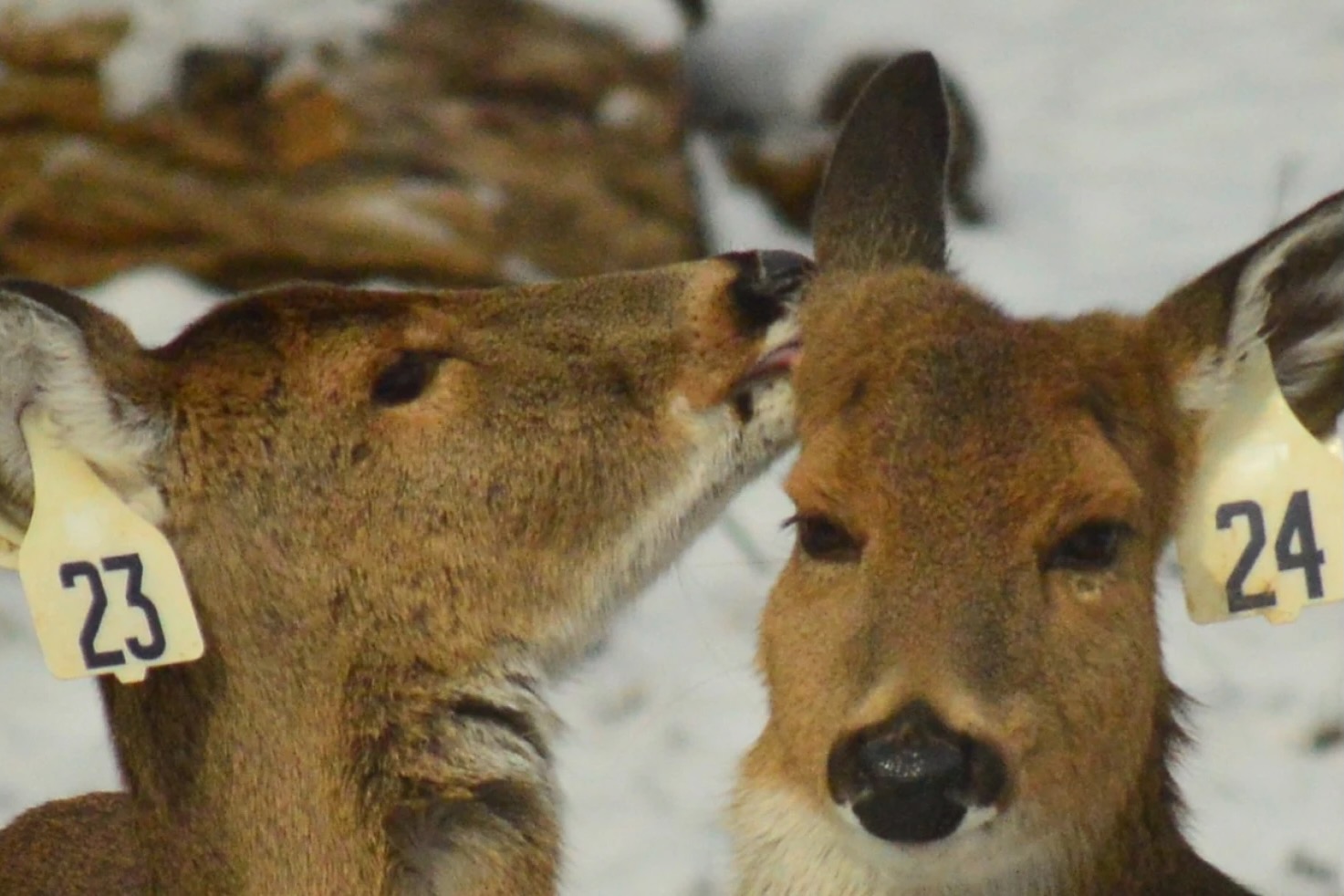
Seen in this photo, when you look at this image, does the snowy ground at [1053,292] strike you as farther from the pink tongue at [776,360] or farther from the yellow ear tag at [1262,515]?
the pink tongue at [776,360]

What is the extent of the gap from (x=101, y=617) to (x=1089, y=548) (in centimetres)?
164

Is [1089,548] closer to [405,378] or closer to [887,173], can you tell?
[887,173]

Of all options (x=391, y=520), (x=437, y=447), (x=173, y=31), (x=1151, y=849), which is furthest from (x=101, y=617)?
(x=173, y=31)

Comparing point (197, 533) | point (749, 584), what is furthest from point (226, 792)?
point (749, 584)

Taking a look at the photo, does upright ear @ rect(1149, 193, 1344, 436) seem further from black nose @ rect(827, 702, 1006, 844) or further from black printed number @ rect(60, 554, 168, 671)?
black printed number @ rect(60, 554, 168, 671)

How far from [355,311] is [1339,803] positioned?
372 cm

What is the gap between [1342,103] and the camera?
9.88m

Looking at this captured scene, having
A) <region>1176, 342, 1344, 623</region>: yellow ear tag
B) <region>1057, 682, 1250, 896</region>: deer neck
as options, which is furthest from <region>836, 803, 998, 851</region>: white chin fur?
<region>1176, 342, 1344, 623</region>: yellow ear tag

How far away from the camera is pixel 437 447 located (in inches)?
174

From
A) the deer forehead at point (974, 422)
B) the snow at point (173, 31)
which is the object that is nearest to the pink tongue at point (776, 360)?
the deer forehead at point (974, 422)

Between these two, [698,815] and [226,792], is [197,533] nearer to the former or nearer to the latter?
[226,792]

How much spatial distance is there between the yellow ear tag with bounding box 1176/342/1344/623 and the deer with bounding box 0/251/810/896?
0.77 m

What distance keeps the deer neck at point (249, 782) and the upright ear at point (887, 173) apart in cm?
131

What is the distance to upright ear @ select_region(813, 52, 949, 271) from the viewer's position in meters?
4.70
